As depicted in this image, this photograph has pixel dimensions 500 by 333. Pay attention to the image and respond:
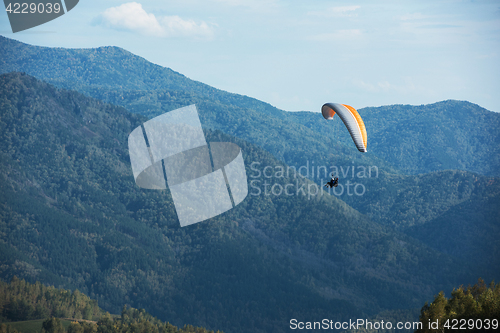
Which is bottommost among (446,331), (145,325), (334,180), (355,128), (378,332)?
(378,332)

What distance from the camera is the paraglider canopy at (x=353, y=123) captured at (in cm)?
7088

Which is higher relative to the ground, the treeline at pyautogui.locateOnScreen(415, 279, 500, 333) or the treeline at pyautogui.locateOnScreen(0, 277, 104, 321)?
the treeline at pyautogui.locateOnScreen(415, 279, 500, 333)

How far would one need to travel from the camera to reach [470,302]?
68.4m

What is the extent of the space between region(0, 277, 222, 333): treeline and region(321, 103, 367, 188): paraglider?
81518mm

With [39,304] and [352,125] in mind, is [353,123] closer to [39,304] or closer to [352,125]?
[352,125]

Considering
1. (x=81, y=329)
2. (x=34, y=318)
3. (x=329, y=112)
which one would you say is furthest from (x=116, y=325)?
(x=329, y=112)

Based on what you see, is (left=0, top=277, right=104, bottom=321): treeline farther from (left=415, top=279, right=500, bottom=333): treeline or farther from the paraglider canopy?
(left=415, top=279, right=500, bottom=333): treeline

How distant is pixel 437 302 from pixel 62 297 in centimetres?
14203

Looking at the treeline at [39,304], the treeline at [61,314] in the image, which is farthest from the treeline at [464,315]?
the treeline at [39,304]

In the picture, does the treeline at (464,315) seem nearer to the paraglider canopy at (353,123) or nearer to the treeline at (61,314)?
the paraglider canopy at (353,123)

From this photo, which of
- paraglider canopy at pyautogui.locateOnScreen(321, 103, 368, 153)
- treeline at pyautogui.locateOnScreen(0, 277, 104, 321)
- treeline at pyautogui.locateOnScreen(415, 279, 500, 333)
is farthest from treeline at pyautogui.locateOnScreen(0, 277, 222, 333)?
treeline at pyautogui.locateOnScreen(415, 279, 500, 333)

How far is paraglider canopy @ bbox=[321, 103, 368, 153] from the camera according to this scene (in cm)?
7088

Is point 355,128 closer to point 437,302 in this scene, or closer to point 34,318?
point 437,302

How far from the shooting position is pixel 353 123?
2894 inches
